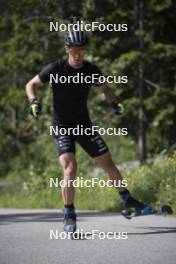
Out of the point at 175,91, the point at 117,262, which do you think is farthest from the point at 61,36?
the point at 117,262

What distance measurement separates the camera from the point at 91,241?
784cm

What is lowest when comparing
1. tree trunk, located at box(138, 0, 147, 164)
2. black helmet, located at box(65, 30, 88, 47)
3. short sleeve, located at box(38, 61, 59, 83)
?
tree trunk, located at box(138, 0, 147, 164)

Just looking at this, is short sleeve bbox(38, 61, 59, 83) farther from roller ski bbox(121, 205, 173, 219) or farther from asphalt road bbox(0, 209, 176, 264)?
roller ski bbox(121, 205, 173, 219)

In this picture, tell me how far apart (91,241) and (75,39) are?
206cm

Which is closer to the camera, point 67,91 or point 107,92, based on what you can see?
point 67,91

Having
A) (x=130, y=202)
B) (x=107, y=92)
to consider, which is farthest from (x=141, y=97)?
(x=130, y=202)

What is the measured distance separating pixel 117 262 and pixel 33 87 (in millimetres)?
2603

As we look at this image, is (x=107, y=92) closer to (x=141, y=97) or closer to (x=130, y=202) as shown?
(x=130, y=202)

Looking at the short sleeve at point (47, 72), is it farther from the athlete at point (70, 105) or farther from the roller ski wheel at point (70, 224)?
the roller ski wheel at point (70, 224)

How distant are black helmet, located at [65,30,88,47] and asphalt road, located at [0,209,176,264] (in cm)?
189

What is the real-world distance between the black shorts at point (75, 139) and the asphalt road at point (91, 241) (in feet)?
2.68

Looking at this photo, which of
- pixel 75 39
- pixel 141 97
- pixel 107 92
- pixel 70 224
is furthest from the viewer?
pixel 141 97

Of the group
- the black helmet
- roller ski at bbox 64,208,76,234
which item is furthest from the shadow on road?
the black helmet

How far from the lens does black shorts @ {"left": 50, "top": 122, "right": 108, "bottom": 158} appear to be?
8594 mm
